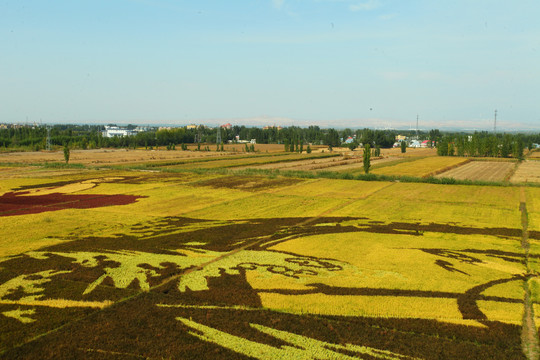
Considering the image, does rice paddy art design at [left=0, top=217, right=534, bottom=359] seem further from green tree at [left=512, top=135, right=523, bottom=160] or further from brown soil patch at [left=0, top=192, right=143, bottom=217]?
green tree at [left=512, top=135, right=523, bottom=160]

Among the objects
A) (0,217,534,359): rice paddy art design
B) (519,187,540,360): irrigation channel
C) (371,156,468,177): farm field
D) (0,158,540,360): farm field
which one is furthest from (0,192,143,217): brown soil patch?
(371,156,468,177): farm field

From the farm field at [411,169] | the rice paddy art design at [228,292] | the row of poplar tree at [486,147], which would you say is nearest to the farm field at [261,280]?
the rice paddy art design at [228,292]

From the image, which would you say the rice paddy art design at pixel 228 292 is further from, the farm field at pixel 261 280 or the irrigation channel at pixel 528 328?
the irrigation channel at pixel 528 328

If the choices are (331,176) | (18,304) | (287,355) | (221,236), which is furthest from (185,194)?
(287,355)

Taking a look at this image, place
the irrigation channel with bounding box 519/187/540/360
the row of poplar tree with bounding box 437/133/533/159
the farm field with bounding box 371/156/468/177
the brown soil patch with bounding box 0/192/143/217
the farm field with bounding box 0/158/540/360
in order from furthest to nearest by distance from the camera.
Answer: the row of poplar tree with bounding box 437/133/533/159 < the farm field with bounding box 371/156/468/177 < the brown soil patch with bounding box 0/192/143/217 < the farm field with bounding box 0/158/540/360 < the irrigation channel with bounding box 519/187/540/360

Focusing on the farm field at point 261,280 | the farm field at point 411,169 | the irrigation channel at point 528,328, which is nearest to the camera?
the irrigation channel at point 528,328

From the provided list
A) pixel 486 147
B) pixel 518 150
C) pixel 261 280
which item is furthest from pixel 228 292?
pixel 486 147

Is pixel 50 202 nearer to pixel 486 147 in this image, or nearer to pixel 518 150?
pixel 518 150

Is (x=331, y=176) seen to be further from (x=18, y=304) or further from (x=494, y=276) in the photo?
(x=18, y=304)
